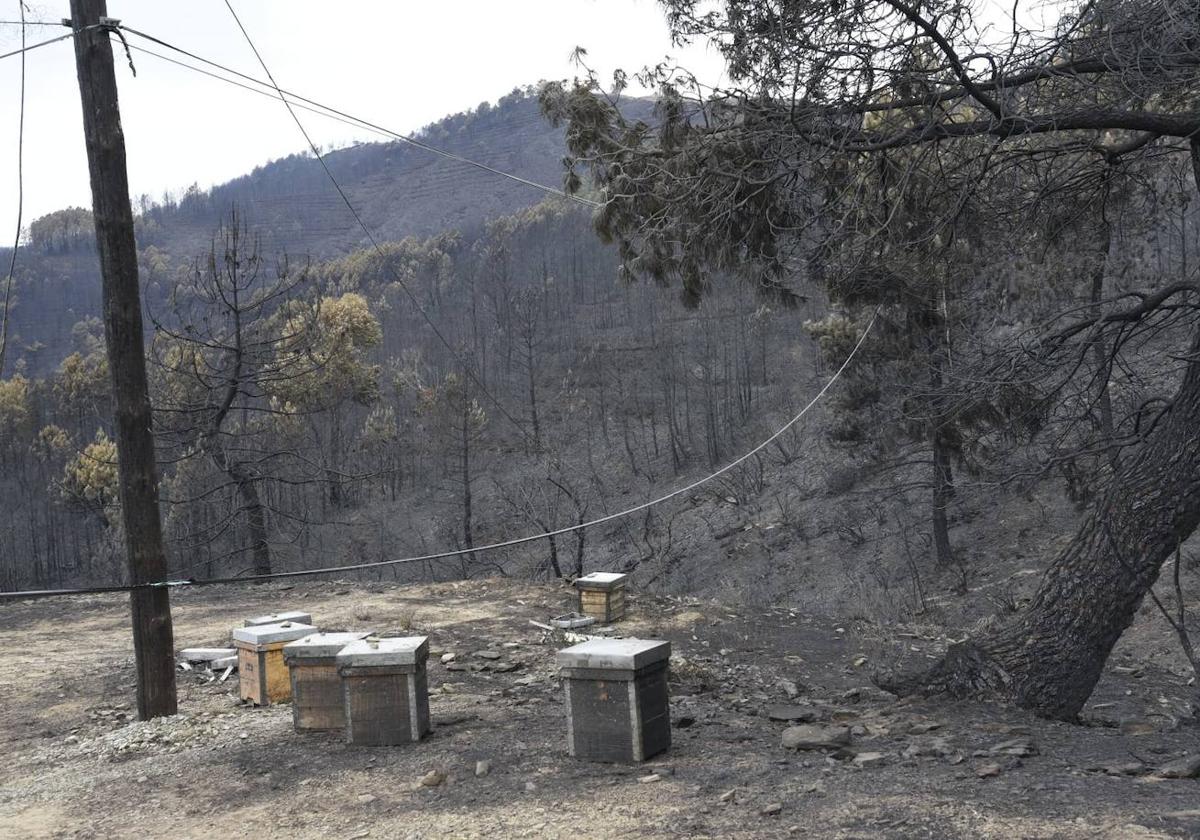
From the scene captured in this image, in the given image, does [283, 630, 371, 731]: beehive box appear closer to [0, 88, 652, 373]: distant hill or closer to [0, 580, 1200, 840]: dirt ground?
[0, 580, 1200, 840]: dirt ground

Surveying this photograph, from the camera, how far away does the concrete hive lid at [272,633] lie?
21.9 feet

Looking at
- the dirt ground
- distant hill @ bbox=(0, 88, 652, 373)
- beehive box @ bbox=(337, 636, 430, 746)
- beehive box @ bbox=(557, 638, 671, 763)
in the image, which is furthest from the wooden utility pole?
distant hill @ bbox=(0, 88, 652, 373)

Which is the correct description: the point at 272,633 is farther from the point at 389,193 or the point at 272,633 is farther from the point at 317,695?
the point at 389,193

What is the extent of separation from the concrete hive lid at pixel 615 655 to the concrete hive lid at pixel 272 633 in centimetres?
264

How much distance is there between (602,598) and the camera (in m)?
9.50

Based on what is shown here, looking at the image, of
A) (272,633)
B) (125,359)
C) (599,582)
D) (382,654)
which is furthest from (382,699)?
(599,582)

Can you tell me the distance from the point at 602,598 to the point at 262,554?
10807 mm

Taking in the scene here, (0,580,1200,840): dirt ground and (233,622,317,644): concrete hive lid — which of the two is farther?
(233,622,317,644): concrete hive lid

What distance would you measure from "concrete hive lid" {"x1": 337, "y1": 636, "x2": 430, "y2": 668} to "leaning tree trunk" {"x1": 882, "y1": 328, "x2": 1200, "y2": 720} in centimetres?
326

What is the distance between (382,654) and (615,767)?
57.3 inches

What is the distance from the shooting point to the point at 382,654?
5.38 metres

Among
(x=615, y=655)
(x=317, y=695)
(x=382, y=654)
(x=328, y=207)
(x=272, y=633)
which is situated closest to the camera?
(x=615, y=655)

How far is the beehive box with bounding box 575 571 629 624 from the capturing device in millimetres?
9469

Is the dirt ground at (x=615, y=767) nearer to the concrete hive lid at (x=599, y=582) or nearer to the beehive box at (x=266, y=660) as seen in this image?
the beehive box at (x=266, y=660)
